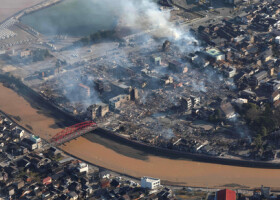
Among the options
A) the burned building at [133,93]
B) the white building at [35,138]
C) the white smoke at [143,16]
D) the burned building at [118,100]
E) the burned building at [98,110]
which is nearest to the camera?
the white building at [35,138]

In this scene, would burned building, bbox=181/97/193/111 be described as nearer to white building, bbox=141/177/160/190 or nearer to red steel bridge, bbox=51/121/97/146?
red steel bridge, bbox=51/121/97/146

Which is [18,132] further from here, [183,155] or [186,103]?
[186,103]

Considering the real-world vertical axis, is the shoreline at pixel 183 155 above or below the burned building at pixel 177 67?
below

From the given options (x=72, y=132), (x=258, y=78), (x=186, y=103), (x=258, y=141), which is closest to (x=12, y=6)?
(x=72, y=132)

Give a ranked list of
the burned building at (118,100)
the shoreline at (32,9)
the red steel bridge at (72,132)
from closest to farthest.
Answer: the red steel bridge at (72,132), the burned building at (118,100), the shoreline at (32,9)


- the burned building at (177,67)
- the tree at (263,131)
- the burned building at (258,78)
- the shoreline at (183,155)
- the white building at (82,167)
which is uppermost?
the burned building at (177,67)

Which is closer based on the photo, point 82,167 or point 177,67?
point 82,167

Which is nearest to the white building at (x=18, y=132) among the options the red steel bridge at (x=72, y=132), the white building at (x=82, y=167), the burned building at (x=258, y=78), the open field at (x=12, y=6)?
the red steel bridge at (x=72, y=132)

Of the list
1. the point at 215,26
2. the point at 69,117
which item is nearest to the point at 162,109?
the point at 69,117

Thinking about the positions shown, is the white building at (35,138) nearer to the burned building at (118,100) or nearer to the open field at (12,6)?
the burned building at (118,100)
